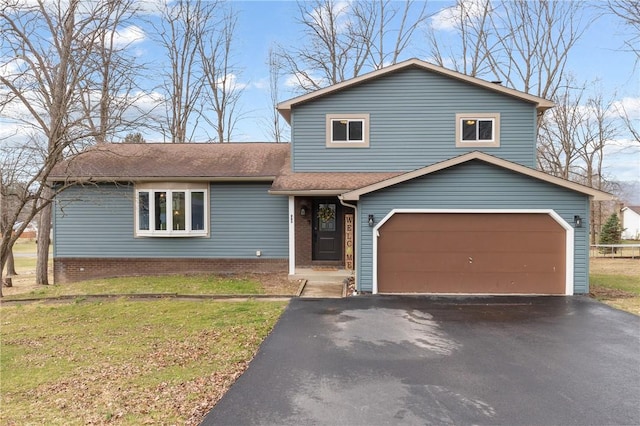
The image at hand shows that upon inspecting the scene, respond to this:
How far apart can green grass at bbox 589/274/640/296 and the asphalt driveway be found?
372cm

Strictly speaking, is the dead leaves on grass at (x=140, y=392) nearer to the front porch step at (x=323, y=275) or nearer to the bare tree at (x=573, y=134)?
the front porch step at (x=323, y=275)

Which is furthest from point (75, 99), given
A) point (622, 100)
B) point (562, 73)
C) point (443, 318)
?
point (622, 100)

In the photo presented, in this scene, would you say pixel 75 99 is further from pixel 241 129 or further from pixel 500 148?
pixel 241 129

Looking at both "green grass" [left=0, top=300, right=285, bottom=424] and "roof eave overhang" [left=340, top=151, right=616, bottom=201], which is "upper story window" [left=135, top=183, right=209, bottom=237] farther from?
"roof eave overhang" [left=340, top=151, right=616, bottom=201]

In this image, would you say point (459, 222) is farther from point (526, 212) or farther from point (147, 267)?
point (147, 267)

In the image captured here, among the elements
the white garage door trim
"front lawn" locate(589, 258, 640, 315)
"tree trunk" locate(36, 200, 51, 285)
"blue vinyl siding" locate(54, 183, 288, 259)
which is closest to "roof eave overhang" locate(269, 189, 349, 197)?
"blue vinyl siding" locate(54, 183, 288, 259)

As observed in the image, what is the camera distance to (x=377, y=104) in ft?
41.0

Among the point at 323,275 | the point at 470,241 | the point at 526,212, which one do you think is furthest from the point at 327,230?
the point at 526,212

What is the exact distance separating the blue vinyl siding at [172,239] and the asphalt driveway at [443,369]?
198 inches

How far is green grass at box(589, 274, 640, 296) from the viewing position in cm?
1075

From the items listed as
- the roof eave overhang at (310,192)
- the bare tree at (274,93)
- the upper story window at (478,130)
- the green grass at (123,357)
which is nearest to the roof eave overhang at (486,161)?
the roof eave overhang at (310,192)

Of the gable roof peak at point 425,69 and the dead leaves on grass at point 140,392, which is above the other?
the gable roof peak at point 425,69

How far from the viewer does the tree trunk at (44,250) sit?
14.0 meters

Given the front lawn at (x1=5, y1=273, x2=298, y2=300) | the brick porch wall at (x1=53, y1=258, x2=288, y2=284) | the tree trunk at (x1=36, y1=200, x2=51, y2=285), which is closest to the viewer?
the front lawn at (x1=5, y1=273, x2=298, y2=300)
